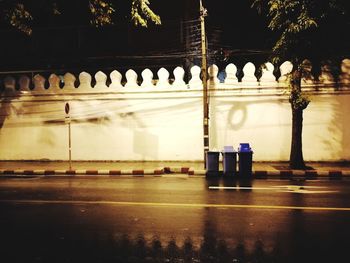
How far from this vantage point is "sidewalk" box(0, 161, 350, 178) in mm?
13156

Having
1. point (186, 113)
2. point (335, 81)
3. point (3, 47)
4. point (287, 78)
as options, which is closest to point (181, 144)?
point (186, 113)

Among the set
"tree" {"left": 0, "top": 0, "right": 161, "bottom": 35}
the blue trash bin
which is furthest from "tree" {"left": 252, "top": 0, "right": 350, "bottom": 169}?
"tree" {"left": 0, "top": 0, "right": 161, "bottom": 35}

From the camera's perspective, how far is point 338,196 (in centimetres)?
951

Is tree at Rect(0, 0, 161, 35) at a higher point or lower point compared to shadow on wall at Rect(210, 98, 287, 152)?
higher

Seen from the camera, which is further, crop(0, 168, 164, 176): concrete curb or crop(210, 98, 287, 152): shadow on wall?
crop(210, 98, 287, 152): shadow on wall

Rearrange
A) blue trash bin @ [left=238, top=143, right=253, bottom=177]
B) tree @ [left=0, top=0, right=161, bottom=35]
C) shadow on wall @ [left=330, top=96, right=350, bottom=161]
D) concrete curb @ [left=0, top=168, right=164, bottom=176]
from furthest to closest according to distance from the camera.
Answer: shadow on wall @ [left=330, top=96, right=350, bottom=161]
tree @ [left=0, top=0, right=161, bottom=35]
concrete curb @ [left=0, top=168, right=164, bottom=176]
blue trash bin @ [left=238, top=143, right=253, bottom=177]

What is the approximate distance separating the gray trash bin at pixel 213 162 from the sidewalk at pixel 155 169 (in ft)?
1.30

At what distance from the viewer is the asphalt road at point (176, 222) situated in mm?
5660

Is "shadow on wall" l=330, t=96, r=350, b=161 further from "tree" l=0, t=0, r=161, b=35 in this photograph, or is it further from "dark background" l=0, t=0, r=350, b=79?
"tree" l=0, t=0, r=161, b=35

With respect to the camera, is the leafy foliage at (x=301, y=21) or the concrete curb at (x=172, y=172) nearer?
the leafy foliage at (x=301, y=21)

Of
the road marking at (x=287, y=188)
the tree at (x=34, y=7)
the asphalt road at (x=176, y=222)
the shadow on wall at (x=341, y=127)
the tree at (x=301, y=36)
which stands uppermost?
the tree at (x=34, y=7)

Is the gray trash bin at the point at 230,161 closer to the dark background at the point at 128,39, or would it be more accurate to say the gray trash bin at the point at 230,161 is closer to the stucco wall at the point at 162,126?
the stucco wall at the point at 162,126

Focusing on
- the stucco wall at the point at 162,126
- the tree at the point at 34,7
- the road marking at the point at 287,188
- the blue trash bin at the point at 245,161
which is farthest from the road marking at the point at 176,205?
the tree at the point at 34,7

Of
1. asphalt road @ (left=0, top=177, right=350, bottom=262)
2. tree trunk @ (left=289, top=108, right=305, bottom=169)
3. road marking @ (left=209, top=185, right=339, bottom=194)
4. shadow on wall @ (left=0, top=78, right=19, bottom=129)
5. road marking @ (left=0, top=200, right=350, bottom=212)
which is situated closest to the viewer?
asphalt road @ (left=0, top=177, right=350, bottom=262)
